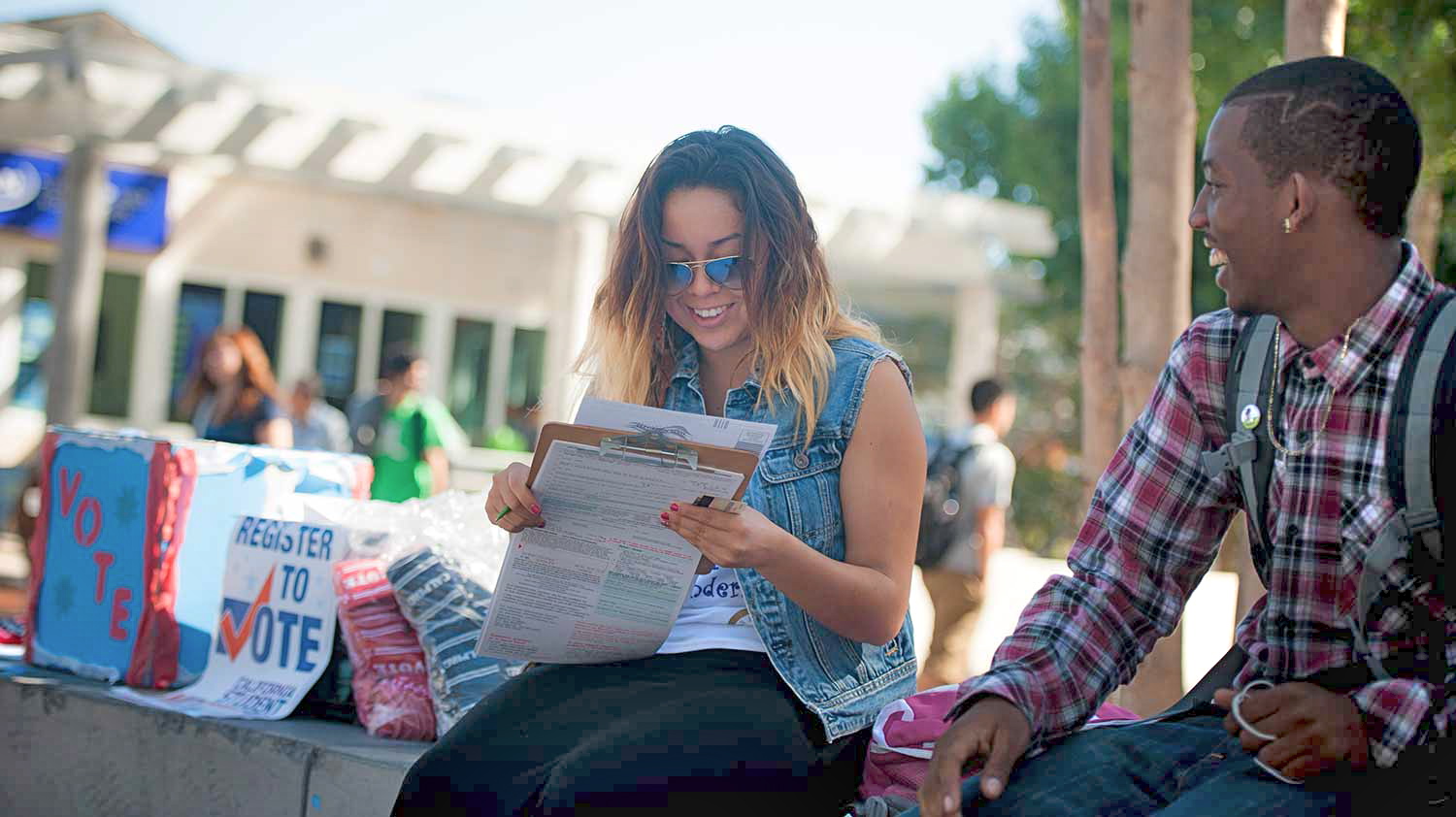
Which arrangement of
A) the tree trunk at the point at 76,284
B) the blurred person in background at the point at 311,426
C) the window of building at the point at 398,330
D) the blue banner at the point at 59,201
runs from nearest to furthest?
1. the blurred person in background at the point at 311,426
2. the tree trunk at the point at 76,284
3. the blue banner at the point at 59,201
4. the window of building at the point at 398,330

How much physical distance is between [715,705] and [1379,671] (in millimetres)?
1016

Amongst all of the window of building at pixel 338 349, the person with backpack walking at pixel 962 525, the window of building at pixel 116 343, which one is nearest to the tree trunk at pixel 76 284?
the window of building at pixel 116 343

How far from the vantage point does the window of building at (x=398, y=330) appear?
18.0m

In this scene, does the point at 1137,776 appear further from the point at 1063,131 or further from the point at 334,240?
the point at 1063,131

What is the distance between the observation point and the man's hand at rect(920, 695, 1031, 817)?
2.04 metres

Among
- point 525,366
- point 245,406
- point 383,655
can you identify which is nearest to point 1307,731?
point 383,655

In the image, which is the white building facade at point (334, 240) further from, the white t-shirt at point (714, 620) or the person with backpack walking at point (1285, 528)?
the person with backpack walking at point (1285, 528)

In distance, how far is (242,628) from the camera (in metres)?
3.87

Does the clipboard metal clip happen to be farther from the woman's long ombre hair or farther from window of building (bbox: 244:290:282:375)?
window of building (bbox: 244:290:282:375)

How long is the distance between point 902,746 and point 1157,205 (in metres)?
2.29

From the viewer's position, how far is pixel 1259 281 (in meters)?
2.09

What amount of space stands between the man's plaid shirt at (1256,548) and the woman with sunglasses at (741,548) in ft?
1.36

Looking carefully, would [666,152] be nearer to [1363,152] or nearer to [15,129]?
[1363,152]

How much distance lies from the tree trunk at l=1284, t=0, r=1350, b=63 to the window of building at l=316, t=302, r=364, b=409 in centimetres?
1499
